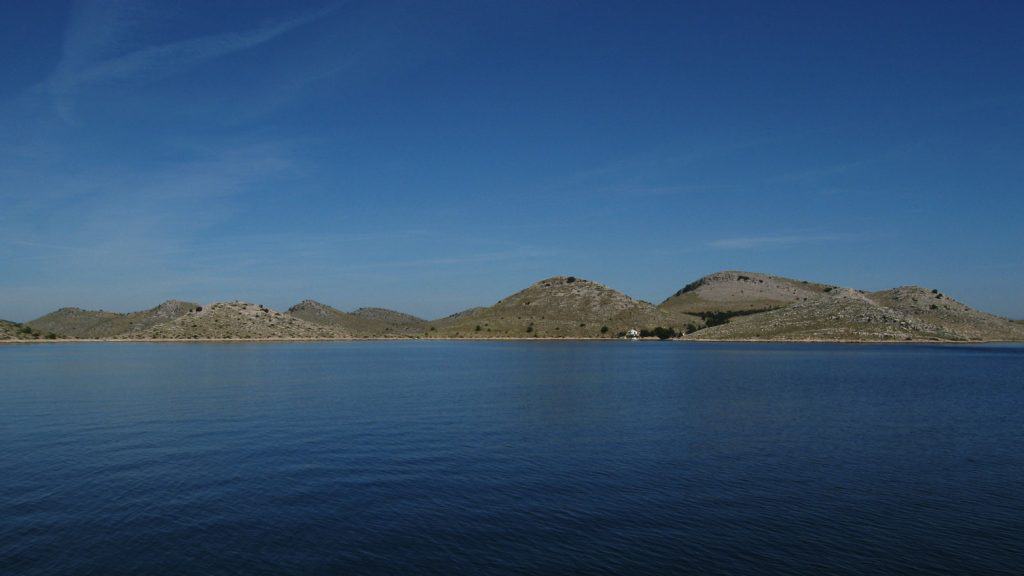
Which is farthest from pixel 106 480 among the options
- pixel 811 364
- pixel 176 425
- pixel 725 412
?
pixel 811 364

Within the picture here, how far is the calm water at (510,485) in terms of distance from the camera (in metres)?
31.0

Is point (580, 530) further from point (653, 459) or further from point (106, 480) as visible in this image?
point (106, 480)

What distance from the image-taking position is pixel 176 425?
220 feet

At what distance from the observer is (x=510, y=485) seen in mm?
43438

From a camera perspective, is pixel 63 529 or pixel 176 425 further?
pixel 176 425

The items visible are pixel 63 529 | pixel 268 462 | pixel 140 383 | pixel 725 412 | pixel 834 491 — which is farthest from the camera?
pixel 140 383

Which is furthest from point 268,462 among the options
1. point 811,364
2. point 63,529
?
point 811,364

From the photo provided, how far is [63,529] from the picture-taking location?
3403cm

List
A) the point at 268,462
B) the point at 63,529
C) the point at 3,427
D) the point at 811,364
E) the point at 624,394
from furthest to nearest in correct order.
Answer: the point at 811,364 < the point at 624,394 < the point at 3,427 < the point at 268,462 < the point at 63,529

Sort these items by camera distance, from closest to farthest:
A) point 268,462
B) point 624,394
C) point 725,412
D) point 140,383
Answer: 1. point 268,462
2. point 725,412
3. point 624,394
4. point 140,383

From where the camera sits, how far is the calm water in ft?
102

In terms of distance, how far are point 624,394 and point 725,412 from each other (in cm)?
2172

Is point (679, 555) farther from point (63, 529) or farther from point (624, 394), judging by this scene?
point (624, 394)

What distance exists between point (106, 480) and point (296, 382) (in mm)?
71373
